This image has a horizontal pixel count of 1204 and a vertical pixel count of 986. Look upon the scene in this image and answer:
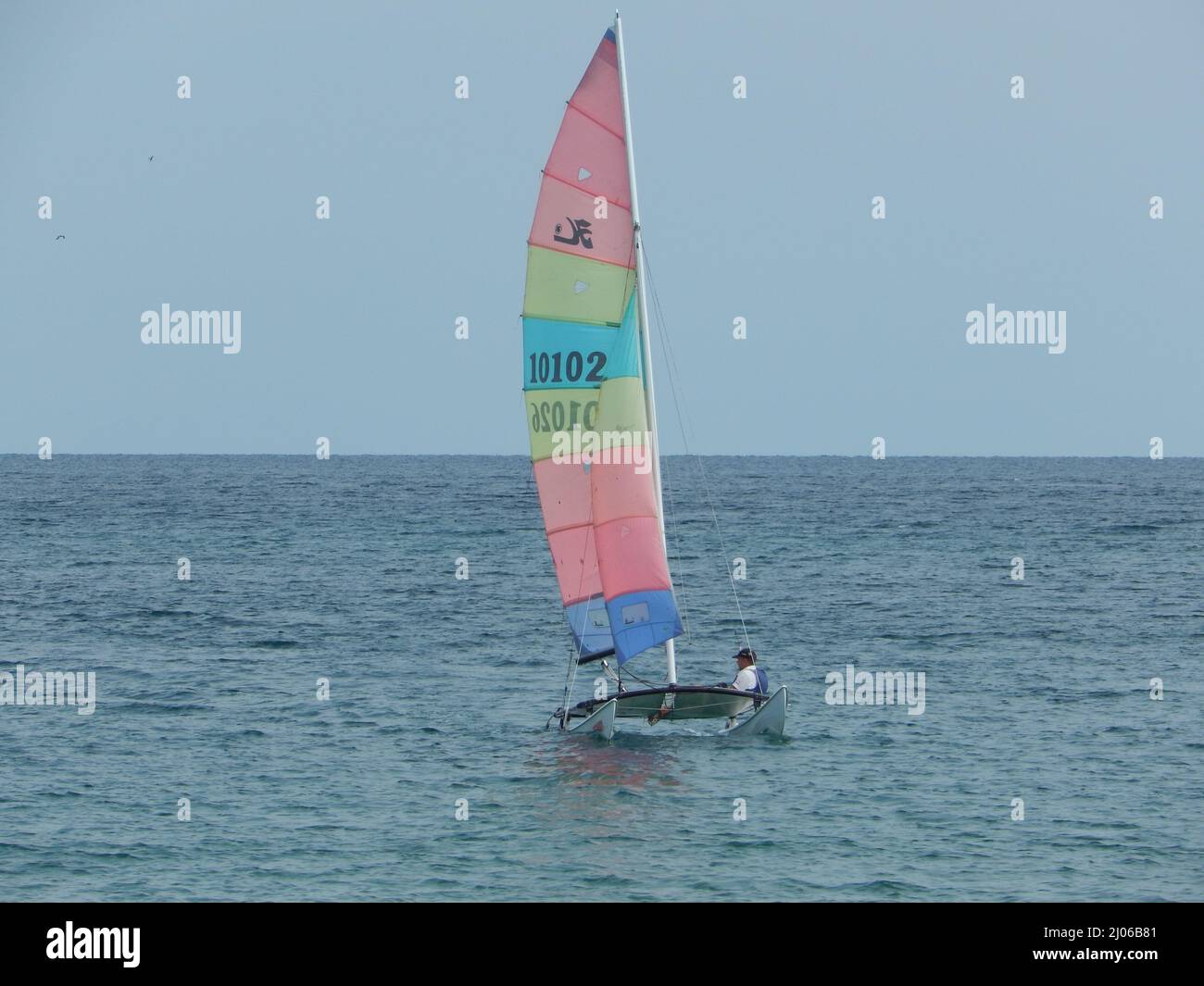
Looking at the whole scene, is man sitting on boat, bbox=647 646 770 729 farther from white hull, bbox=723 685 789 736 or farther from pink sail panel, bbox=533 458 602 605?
pink sail panel, bbox=533 458 602 605

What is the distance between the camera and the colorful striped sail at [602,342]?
3291 centimetres

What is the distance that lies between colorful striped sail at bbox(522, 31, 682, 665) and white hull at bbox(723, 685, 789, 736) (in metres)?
2.54

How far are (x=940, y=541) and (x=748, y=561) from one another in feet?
62.5

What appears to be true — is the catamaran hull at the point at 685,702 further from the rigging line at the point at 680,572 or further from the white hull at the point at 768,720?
the rigging line at the point at 680,572

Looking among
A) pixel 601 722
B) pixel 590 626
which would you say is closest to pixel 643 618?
pixel 590 626

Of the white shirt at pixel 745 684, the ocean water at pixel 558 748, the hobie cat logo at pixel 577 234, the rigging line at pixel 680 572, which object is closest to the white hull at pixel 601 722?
the ocean water at pixel 558 748

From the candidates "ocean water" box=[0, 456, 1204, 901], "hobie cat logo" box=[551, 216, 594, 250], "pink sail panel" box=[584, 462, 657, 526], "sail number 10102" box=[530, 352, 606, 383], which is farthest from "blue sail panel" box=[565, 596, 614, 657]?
"hobie cat logo" box=[551, 216, 594, 250]

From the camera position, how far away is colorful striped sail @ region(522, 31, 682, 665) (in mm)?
32906
